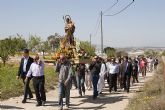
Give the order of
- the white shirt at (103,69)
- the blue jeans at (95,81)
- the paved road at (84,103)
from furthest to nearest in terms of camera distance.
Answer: the white shirt at (103,69), the blue jeans at (95,81), the paved road at (84,103)

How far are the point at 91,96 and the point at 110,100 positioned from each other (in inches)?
52.6

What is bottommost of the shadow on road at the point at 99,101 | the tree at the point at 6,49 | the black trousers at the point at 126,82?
the shadow on road at the point at 99,101

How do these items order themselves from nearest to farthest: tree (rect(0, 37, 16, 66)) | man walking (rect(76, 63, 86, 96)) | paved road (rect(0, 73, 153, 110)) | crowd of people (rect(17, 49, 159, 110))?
1. crowd of people (rect(17, 49, 159, 110))
2. paved road (rect(0, 73, 153, 110))
3. man walking (rect(76, 63, 86, 96))
4. tree (rect(0, 37, 16, 66))

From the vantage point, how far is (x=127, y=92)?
20.8 meters

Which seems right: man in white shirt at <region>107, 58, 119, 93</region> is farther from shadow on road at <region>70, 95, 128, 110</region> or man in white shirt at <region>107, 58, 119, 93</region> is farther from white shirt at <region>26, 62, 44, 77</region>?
white shirt at <region>26, 62, 44, 77</region>

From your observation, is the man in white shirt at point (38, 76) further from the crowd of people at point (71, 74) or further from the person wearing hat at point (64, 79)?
the person wearing hat at point (64, 79)

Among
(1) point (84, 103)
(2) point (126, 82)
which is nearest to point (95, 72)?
(1) point (84, 103)

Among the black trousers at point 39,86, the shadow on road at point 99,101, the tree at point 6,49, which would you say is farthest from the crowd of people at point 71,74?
the tree at point 6,49

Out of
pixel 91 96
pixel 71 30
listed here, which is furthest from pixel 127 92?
pixel 71 30

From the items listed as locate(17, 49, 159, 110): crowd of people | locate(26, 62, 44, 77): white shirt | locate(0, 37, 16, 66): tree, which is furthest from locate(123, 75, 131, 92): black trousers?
locate(0, 37, 16, 66): tree

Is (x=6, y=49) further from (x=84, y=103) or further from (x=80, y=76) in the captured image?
(x=84, y=103)

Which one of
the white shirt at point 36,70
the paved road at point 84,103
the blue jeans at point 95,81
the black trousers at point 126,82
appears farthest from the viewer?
the black trousers at point 126,82

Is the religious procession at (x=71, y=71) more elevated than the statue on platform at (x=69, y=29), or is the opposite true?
the statue on platform at (x=69, y=29)

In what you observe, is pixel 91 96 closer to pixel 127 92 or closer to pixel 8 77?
pixel 127 92
